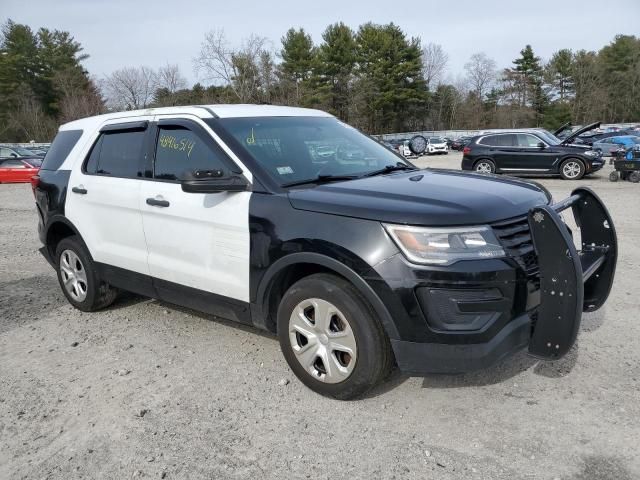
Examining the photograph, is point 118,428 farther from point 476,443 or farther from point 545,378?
point 545,378

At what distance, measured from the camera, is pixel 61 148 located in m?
5.21

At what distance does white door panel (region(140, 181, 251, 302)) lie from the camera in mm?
3549

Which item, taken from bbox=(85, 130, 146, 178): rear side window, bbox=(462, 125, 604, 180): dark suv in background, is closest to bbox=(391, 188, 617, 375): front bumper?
bbox=(85, 130, 146, 178): rear side window

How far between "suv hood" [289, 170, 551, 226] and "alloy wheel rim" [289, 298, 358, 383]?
1.98ft

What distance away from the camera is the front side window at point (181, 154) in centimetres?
377

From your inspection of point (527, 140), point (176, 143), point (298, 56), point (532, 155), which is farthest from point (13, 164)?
point (298, 56)

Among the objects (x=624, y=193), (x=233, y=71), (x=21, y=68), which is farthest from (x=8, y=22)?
(x=624, y=193)

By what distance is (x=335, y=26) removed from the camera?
67562 millimetres

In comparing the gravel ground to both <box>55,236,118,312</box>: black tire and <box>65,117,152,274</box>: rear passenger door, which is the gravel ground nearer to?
<box>55,236,118,312</box>: black tire

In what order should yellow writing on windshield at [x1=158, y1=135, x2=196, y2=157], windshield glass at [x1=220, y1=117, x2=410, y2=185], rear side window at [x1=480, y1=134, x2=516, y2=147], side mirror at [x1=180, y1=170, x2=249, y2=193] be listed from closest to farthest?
side mirror at [x1=180, y1=170, x2=249, y2=193]
windshield glass at [x1=220, y1=117, x2=410, y2=185]
yellow writing on windshield at [x1=158, y1=135, x2=196, y2=157]
rear side window at [x1=480, y1=134, x2=516, y2=147]

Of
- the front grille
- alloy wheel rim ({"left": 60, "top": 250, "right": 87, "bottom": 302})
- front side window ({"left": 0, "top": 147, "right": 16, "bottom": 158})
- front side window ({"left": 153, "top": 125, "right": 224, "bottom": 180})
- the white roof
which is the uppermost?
the white roof

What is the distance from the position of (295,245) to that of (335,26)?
70.0m

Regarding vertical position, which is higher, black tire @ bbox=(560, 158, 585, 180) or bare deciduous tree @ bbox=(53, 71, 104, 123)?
bare deciduous tree @ bbox=(53, 71, 104, 123)

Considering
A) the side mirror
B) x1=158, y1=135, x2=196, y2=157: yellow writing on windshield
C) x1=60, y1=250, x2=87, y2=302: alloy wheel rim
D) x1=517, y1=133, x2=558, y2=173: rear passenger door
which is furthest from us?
x1=517, y1=133, x2=558, y2=173: rear passenger door
